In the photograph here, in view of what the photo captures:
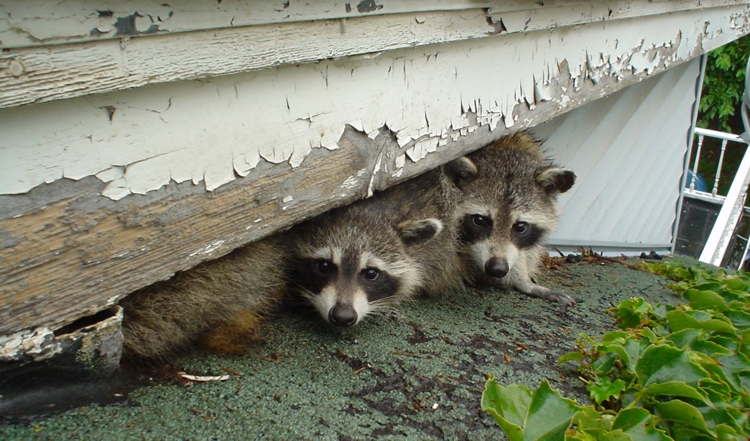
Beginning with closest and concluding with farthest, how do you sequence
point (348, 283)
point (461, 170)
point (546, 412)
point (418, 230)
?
point (546, 412)
point (348, 283)
point (418, 230)
point (461, 170)

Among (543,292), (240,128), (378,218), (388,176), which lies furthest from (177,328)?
(543,292)

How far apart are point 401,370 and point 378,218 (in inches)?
33.5

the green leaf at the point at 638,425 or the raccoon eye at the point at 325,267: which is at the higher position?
the raccoon eye at the point at 325,267

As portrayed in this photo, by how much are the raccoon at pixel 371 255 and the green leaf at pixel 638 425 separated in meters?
0.98

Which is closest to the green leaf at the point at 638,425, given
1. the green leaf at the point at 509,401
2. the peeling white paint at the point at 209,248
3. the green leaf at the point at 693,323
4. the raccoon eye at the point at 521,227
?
the green leaf at the point at 509,401

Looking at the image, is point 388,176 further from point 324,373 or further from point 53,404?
point 53,404

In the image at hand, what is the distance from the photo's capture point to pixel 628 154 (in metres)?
5.06

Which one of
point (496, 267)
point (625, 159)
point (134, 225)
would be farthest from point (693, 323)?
point (625, 159)

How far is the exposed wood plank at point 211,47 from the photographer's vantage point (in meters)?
1.13

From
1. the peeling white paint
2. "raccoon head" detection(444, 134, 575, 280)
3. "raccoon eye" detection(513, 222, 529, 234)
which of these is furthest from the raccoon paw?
the peeling white paint

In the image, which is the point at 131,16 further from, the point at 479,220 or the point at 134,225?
the point at 479,220

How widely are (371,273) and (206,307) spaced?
87 cm

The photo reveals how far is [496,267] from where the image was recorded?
297cm

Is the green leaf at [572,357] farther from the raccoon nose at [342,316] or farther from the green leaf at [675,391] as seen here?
the raccoon nose at [342,316]
